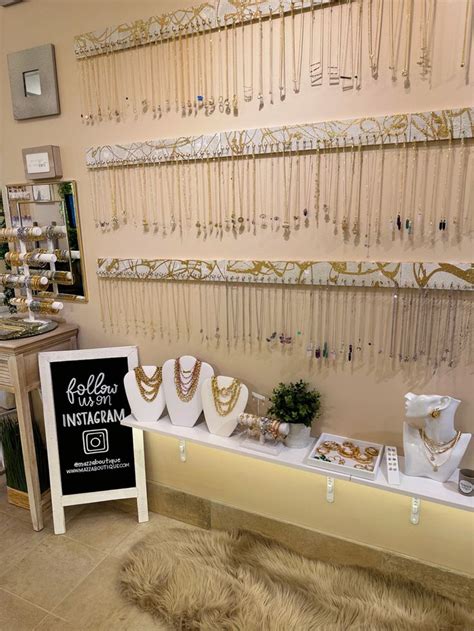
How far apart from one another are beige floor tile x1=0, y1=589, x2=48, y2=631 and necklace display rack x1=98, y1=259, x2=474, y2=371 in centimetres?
121

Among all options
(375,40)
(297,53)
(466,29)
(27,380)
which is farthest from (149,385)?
(466,29)

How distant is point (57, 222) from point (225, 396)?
4.08 feet

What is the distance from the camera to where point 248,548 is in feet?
6.40

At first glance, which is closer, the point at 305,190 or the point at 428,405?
the point at 428,405

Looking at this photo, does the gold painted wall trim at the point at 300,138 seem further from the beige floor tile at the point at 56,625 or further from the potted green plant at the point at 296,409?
the beige floor tile at the point at 56,625

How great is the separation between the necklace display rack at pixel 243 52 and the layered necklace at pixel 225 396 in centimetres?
112

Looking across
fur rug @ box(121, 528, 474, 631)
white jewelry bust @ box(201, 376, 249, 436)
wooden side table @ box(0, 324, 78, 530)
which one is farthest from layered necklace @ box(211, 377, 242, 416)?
wooden side table @ box(0, 324, 78, 530)

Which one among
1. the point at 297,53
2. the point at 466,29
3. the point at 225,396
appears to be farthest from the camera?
the point at 225,396

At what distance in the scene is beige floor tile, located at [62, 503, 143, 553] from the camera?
82.4 inches

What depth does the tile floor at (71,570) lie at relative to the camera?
168cm

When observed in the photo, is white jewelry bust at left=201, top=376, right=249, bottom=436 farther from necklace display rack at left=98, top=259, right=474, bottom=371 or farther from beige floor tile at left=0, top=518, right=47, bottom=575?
beige floor tile at left=0, top=518, right=47, bottom=575

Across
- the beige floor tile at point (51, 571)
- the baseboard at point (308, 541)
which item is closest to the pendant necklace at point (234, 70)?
the baseboard at point (308, 541)

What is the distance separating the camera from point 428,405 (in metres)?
1.51

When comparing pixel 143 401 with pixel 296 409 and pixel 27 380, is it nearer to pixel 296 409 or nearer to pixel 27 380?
pixel 27 380
